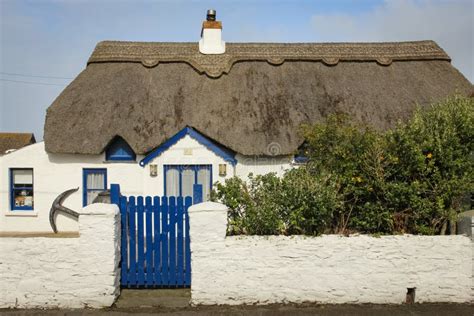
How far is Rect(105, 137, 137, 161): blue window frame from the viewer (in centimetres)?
1220

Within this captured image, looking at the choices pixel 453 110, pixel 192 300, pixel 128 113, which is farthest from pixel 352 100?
pixel 192 300

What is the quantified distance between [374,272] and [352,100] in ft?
25.8

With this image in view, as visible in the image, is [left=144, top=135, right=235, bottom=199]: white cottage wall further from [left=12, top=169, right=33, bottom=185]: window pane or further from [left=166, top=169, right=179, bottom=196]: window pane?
[left=12, top=169, right=33, bottom=185]: window pane

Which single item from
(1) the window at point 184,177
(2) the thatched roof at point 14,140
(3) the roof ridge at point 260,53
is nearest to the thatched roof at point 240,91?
(3) the roof ridge at point 260,53

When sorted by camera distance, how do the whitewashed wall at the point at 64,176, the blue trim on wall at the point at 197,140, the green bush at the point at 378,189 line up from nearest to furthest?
the green bush at the point at 378,189
the blue trim on wall at the point at 197,140
the whitewashed wall at the point at 64,176

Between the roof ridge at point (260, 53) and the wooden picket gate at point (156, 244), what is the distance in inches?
306

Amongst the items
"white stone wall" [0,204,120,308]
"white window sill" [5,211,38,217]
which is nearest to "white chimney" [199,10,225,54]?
"white window sill" [5,211,38,217]

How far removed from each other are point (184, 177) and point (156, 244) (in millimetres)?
5390

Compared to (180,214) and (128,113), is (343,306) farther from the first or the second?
(128,113)

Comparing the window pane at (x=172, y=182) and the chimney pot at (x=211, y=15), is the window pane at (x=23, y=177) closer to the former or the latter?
the window pane at (x=172, y=182)

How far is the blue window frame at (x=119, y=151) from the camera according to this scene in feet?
40.0

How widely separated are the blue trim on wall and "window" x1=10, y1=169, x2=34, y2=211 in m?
3.53

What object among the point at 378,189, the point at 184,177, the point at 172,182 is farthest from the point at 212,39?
the point at 378,189

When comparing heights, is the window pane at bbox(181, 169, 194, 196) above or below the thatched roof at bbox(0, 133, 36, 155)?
below
